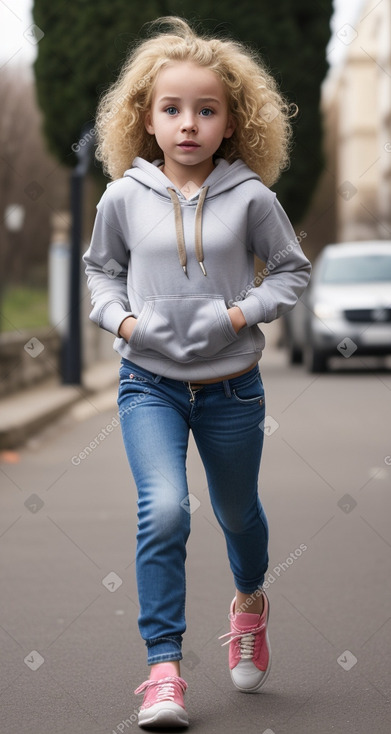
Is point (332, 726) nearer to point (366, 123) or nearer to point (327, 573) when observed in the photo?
point (327, 573)

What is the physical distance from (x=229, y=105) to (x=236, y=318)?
0.63 m

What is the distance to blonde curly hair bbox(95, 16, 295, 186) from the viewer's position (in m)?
3.64

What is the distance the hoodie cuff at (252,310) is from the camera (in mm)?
3512

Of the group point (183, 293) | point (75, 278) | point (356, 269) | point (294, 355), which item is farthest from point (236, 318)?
point (294, 355)

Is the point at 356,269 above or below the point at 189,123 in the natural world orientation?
below

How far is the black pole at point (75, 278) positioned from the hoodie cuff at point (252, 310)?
36.8 ft

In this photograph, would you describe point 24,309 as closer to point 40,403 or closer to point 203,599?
point 40,403

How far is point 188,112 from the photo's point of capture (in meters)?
3.54

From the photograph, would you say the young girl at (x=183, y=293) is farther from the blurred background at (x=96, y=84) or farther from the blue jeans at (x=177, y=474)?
the blurred background at (x=96, y=84)

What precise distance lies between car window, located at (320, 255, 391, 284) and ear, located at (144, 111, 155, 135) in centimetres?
1409

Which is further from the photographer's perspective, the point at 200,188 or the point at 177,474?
the point at 200,188

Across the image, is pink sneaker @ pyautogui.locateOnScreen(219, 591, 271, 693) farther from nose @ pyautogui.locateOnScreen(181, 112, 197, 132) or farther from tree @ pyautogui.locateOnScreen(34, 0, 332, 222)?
tree @ pyautogui.locateOnScreen(34, 0, 332, 222)

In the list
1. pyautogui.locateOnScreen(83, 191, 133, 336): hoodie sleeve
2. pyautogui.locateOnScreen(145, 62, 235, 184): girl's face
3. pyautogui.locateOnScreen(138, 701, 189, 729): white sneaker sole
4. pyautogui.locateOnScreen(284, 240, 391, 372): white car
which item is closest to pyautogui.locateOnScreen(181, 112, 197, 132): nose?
pyautogui.locateOnScreen(145, 62, 235, 184): girl's face

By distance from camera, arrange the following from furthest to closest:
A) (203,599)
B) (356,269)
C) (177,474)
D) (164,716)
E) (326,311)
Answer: (356,269) < (326,311) < (203,599) < (177,474) < (164,716)
